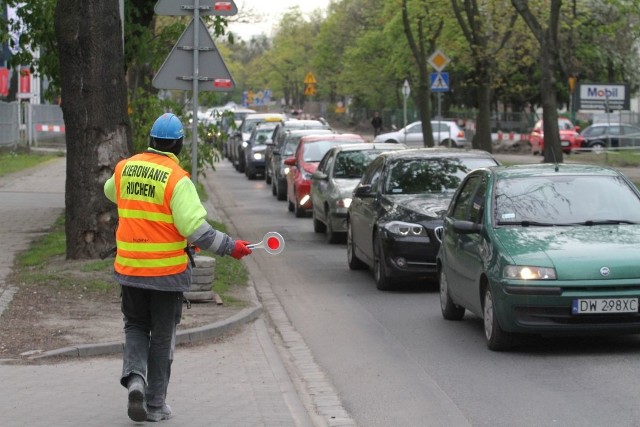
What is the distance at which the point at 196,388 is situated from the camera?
8930mm

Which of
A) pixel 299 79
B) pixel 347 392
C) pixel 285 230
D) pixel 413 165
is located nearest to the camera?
pixel 347 392

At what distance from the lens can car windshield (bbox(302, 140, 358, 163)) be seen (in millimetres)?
27381

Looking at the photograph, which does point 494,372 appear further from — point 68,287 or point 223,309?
point 68,287

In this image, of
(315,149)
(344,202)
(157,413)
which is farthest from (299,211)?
(157,413)

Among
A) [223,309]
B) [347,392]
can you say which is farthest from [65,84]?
[347,392]

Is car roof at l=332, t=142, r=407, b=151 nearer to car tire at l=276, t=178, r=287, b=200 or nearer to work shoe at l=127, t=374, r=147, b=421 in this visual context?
car tire at l=276, t=178, r=287, b=200

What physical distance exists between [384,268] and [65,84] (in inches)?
164

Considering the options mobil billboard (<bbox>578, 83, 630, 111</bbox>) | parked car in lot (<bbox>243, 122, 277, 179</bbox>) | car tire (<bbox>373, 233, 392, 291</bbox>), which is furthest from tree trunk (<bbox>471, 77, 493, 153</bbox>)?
car tire (<bbox>373, 233, 392, 291</bbox>)

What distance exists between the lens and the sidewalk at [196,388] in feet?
25.9

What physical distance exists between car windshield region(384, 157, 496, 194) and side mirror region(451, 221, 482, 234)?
4.60 m

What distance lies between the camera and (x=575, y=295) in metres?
10.0

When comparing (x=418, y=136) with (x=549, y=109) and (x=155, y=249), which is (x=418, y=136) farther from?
(x=155, y=249)

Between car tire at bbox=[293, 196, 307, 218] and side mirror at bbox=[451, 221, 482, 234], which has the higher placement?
side mirror at bbox=[451, 221, 482, 234]

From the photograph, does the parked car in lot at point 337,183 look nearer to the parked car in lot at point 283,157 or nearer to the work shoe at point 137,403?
the parked car in lot at point 283,157
